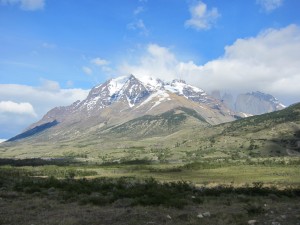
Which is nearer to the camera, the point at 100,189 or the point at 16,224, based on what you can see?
the point at 16,224

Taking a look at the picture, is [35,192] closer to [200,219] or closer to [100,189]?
[100,189]

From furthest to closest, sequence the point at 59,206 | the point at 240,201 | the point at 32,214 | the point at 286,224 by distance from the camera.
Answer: the point at 240,201
the point at 59,206
the point at 32,214
the point at 286,224

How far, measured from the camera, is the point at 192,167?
196500 mm

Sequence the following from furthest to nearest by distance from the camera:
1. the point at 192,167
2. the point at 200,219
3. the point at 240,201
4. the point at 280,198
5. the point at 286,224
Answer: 1. the point at 192,167
2. the point at 280,198
3. the point at 240,201
4. the point at 200,219
5. the point at 286,224

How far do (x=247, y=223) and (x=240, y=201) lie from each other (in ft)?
44.6

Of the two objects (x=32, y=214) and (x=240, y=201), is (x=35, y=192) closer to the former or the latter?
(x=32, y=214)

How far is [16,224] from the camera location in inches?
986

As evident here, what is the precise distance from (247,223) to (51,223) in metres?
12.0

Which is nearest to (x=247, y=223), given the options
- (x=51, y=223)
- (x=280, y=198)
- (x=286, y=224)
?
(x=286, y=224)

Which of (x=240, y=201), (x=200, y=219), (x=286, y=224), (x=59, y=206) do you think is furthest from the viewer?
(x=240, y=201)

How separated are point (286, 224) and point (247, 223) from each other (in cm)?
229

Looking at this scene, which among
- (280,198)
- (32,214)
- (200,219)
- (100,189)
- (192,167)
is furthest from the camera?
(192,167)

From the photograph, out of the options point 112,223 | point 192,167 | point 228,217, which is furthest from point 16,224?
point 192,167

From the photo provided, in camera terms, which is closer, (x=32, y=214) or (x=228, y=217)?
(x=228, y=217)
